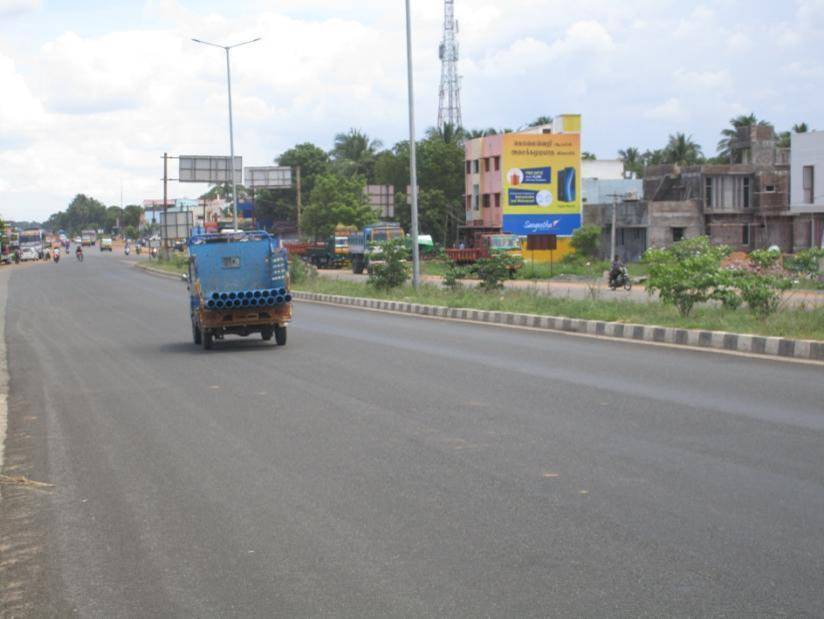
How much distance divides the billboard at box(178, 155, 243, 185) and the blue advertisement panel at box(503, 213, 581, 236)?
1772cm

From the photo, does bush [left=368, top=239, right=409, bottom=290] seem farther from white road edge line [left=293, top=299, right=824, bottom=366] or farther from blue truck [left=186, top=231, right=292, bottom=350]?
blue truck [left=186, top=231, right=292, bottom=350]

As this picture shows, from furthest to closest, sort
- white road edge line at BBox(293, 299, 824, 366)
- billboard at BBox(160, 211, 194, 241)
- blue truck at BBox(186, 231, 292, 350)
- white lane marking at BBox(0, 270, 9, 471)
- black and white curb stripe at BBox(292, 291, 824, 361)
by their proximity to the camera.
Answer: billboard at BBox(160, 211, 194, 241)
blue truck at BBox(186, 231, 292, 350)
black and white curb stripe at BBox(292, 291, 824, 361)
white road edge line at BBox(293, 299, 824, 366)
white lane marking at BBox(0, 270, 9, 471)

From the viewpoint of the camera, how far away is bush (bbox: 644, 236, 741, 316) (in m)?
19.9

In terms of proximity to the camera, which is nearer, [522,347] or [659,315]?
[522,347]

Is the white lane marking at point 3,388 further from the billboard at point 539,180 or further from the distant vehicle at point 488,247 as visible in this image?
the billboard at point 539,180

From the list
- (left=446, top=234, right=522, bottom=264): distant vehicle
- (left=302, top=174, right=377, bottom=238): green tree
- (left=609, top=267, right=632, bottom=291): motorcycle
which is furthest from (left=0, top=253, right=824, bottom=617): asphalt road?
(left=302, top=174, right=377, bottom=238): green tree

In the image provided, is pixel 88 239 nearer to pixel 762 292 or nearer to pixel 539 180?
pixel 539 180

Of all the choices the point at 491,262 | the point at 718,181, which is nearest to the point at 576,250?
the point at 718,181

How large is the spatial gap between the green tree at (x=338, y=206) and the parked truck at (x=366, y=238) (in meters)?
25.4

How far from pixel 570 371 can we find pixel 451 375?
1.49m

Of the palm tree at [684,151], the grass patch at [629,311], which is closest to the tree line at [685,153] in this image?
the palm tree at [684,151]

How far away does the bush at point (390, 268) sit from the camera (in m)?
36.1

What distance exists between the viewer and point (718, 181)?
6391cm

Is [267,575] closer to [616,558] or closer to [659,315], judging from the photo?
[616,558]
